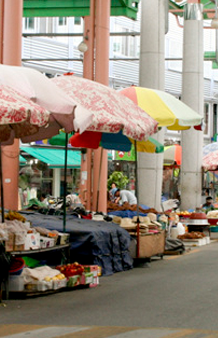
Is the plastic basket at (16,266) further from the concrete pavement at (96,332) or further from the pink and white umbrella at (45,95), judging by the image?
the concrete pavement at (96,332)

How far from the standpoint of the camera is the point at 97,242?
14500 mm

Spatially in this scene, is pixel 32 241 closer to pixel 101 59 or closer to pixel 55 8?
pixel 101 59

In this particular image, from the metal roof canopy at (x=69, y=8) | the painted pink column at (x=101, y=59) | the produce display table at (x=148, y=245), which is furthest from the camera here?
the metal roof canopy at (x=69, y=8)

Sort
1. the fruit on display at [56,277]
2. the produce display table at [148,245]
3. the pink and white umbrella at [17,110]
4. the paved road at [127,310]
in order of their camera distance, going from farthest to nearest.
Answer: the produce display table at [148,245] → the fruit on display at [56,277] → the pink and white umbrella at [17,110] → the paved road at [127,310]

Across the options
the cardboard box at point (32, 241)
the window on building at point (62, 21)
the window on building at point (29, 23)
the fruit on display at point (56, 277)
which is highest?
the window on building at point (62, 21)

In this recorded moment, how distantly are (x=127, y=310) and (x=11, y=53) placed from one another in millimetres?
9254

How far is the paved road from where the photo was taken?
9.01 meters

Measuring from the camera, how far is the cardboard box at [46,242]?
1300 cm

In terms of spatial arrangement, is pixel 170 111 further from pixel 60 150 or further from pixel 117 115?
pixel 60 150

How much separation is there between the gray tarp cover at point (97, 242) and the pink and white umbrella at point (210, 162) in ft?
52.9

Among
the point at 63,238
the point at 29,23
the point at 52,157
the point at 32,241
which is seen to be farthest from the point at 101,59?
the point at 29,23

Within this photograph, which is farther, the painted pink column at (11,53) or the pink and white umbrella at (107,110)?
the painted pink column at (11,53)

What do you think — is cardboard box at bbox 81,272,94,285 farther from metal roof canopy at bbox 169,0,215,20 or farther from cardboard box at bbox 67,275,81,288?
metal roof canopy at bbox 169,0,215,20

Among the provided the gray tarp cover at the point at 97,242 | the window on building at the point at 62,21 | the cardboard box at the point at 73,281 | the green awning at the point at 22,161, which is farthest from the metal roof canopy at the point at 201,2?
the cardboard box at the point at 73,281
